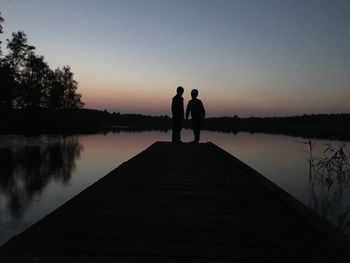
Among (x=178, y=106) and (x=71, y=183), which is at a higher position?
(x=178, y=106)

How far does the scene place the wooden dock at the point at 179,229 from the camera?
314cm

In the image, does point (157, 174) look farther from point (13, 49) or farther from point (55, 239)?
point (13, 49)

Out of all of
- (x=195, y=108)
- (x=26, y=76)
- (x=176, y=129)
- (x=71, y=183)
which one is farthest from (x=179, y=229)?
A: (x=26, y=76)

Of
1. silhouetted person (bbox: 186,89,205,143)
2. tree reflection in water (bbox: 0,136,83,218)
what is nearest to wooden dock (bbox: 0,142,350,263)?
tree reflection in water (bbox: 0,136,83,218)

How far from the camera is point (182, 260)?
3.05 meters

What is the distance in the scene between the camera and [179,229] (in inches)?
153

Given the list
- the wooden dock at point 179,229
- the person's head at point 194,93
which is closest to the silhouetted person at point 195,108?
the person's head at point 194,93

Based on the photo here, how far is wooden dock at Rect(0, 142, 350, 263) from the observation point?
10.3 feet

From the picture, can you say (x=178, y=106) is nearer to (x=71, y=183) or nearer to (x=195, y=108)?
(x=195, y=108)

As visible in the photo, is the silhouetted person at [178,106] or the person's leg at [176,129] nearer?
the silhouetted person at [178,106]

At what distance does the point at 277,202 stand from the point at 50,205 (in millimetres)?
8910

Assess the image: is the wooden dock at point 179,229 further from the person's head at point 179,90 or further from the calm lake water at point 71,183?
the person's head at point 179,90

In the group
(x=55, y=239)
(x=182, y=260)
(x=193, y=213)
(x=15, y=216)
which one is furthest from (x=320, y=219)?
(x=15, y=216)

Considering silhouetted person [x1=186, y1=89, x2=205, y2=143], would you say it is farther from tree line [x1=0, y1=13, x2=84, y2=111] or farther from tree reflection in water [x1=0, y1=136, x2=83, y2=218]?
tree line [x1=0, y1=13, x2=84, y2=111]
